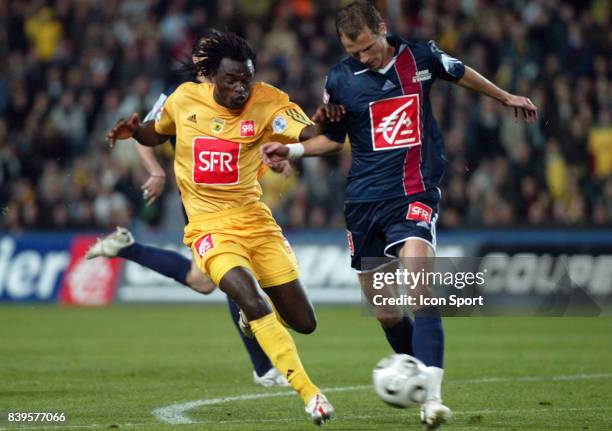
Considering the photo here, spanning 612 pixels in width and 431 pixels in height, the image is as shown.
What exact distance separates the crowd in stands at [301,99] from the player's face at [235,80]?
1045 cm

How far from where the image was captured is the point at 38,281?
19.6m

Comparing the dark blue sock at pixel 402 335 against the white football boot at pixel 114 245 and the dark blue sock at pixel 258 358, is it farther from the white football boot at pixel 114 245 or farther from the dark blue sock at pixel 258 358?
the white football boot at pixel 114 245

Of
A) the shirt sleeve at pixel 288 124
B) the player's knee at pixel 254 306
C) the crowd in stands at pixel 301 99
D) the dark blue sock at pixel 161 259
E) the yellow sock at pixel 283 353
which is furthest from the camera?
the crowd in stands at pixel 301 99

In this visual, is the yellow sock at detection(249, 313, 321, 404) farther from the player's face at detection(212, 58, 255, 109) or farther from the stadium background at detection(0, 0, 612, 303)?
the stadium background at detection(0, 0, 612, 303)

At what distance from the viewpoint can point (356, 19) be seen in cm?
764

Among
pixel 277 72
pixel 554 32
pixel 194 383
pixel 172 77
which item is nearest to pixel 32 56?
pixel 172 77

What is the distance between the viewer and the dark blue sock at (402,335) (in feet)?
27.0

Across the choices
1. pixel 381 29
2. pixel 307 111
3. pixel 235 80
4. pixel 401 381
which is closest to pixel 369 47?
pixel 381 29

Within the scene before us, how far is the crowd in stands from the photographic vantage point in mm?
18359

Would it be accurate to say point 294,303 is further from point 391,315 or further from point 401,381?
point 401,381

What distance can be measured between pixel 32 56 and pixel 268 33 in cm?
473

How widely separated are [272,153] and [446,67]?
4.53 feet

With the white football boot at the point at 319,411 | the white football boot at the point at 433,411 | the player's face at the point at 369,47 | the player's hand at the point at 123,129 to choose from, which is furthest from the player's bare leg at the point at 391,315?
the player's hand at the point at 123,129

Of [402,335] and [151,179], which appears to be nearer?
[402,335]
